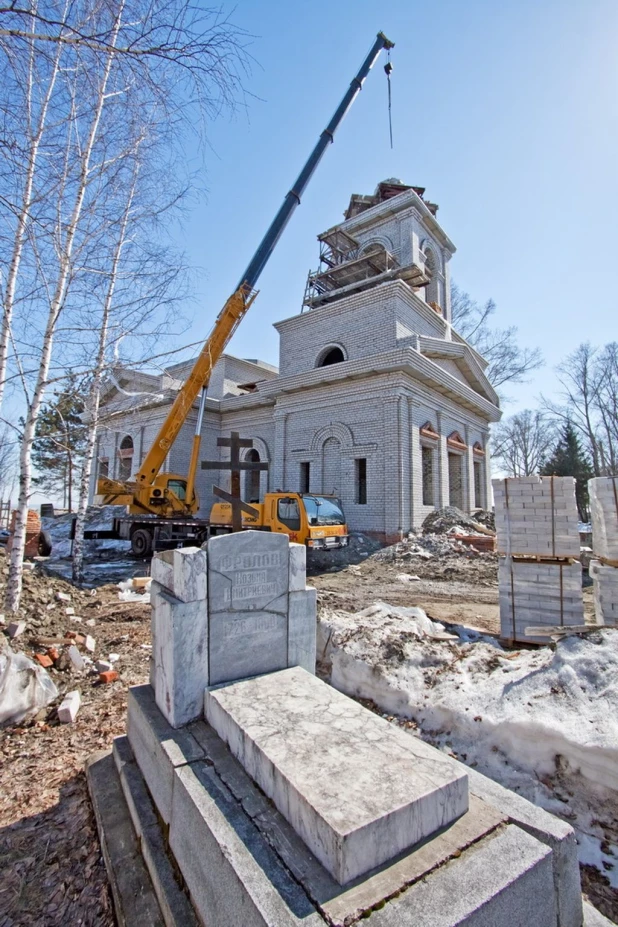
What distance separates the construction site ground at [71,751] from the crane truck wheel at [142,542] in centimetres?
470

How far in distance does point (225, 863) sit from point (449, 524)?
13.2 metres

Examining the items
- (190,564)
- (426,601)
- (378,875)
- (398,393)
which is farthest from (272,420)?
(378,875)

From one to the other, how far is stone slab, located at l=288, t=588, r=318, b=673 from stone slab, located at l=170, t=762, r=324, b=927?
3.37ft

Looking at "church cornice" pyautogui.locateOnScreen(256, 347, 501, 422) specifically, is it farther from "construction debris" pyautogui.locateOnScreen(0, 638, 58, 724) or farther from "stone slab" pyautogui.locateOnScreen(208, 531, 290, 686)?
"construction debris" pyautogui.locateOnScreen(0, 638, 58, 724)

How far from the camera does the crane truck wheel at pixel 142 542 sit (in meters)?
12.9

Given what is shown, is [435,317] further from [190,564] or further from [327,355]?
[190,564]

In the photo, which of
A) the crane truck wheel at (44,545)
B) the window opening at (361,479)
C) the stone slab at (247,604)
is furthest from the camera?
the window opening at (361,479)

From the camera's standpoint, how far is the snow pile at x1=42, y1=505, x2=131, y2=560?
14789 millimetres

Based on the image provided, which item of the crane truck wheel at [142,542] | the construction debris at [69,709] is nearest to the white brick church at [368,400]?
the crane truck wheel at [142,542]

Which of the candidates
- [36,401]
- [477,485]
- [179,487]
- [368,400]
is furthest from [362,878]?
[477,485]

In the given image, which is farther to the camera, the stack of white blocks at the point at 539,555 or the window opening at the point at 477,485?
the window opening at the point at 477,485

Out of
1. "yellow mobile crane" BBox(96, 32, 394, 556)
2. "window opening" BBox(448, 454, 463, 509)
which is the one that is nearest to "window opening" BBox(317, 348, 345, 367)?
"yellow mobile crane" BBox(96, 32, 394, 556)

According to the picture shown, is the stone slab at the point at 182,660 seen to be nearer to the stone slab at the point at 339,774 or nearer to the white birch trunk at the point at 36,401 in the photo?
the stone slab at the point at 339,774

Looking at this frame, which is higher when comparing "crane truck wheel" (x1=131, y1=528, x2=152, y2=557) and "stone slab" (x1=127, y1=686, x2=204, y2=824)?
"crane truck wheel" (x1=131, y1=528, x2=152, y2=557)
